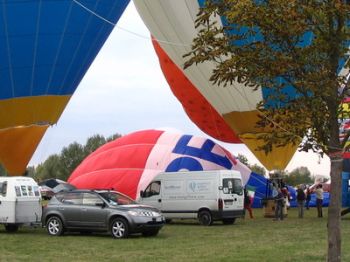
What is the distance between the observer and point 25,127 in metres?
19.4

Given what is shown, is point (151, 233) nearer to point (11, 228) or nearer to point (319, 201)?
point (11, 228)

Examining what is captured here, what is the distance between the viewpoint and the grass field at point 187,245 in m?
11.6

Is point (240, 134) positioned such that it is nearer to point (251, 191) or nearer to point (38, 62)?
point (251, 191)

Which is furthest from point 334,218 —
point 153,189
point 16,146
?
point 153,189

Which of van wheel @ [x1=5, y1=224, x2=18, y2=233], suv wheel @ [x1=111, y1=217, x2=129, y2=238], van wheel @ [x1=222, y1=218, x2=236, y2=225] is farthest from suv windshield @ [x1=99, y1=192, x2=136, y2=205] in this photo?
van wheel @ [x1=222, y1=218, x2=236, y2=225]

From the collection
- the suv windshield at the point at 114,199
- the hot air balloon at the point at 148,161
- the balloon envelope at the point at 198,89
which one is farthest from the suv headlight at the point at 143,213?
the hot air balloon at the point at 148,161

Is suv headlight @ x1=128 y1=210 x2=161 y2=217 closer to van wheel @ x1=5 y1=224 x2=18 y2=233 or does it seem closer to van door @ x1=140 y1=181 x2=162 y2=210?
van wheel @ x1=5 y1=224 x2=18 y2=233

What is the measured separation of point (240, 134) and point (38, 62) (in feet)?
29.3

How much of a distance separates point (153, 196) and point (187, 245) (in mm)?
7296

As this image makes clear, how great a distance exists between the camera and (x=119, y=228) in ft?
50.3

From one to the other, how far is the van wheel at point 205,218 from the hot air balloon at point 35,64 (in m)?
5.36

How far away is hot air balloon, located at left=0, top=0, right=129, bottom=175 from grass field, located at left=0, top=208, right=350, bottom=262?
288 cm

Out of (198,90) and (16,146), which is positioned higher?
(198,90)

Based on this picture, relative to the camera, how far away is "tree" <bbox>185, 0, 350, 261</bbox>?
666cm
